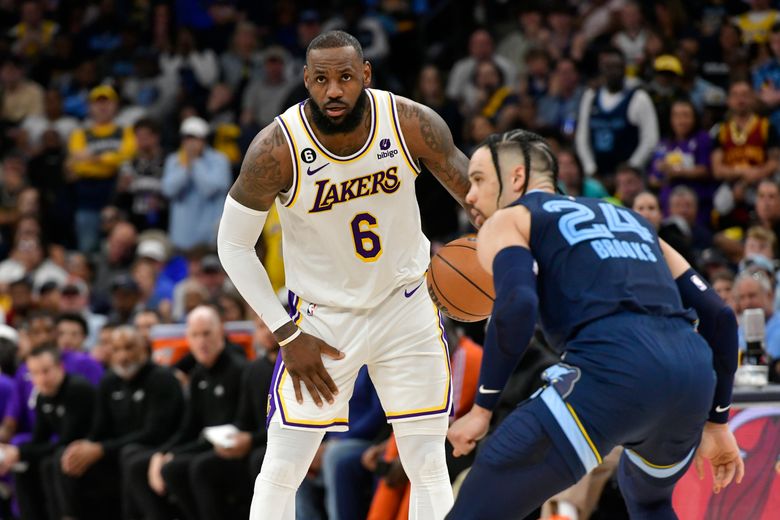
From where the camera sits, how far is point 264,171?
545 centimetres

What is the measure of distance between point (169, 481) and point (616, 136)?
5.08 metres

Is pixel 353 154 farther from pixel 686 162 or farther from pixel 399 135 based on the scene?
pixel 686 162

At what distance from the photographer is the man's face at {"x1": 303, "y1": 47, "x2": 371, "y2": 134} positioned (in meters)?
5.35

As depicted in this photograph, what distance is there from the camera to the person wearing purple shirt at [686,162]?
11.0 meters

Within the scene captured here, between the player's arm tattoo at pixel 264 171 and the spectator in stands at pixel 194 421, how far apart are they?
4.23 meters

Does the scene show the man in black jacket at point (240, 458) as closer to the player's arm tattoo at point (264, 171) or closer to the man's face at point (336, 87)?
the player's arm tattoo at point (264, 171)

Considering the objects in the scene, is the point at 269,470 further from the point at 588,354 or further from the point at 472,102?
the point at 472,102

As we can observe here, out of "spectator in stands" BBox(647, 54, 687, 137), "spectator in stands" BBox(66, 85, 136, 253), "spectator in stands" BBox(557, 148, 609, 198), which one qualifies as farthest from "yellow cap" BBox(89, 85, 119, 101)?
"spectator in stands" BBox(557, 148, 609, 198)

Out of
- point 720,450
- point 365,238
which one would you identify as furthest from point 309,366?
point 720,450

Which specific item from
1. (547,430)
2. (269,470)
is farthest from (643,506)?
(269,470)

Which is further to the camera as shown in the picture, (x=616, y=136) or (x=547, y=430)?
(x=616, y=136)

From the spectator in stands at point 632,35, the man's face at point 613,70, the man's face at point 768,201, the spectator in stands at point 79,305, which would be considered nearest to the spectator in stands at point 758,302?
the man's face at point 768,201

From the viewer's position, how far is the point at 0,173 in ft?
52.6

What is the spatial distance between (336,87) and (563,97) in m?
7.61
